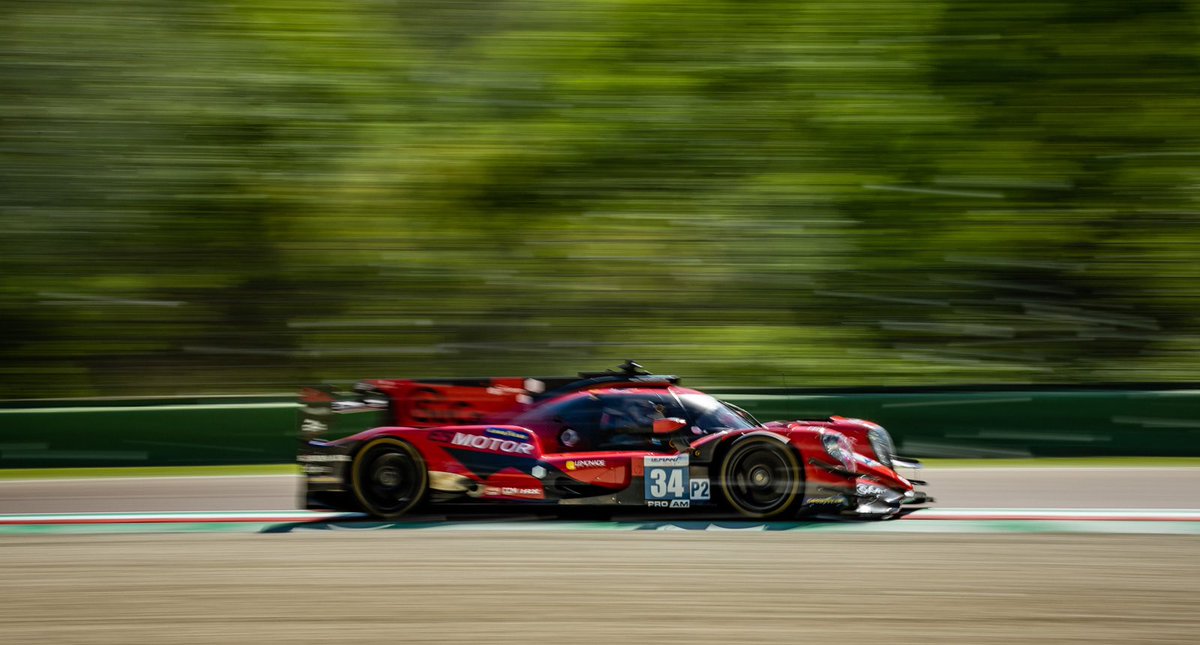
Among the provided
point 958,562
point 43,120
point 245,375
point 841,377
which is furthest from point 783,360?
point 43,120

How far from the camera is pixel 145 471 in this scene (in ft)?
39.7

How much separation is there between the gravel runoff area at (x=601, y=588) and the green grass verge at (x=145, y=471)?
12.2ft

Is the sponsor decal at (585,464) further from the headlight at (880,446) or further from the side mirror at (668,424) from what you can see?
the headlight at (880,446)

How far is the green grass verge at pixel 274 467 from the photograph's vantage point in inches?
462

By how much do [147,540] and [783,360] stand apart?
11.4 metres

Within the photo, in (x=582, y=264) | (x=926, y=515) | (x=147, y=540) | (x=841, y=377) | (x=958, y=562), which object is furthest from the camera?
(x=582, y=264)

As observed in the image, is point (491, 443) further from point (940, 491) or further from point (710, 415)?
point (940, 491)

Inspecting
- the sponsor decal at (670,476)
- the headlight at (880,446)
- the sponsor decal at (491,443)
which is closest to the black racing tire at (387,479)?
the sponsor decal at (491,443)

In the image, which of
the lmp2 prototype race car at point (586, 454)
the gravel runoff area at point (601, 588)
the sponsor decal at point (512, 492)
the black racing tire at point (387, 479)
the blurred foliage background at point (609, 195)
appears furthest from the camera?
the blurred foliage background at point (609, 195)

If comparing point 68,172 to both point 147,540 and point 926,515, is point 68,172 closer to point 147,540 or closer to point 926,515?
point 147,540

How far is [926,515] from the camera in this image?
8.81 m

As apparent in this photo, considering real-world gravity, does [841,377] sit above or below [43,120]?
below

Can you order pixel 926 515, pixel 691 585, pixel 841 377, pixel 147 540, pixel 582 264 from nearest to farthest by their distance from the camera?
pixel 691 585 < pixel 147 540 < pixel 926 515 < pixel 841 377 < pixel 582 264

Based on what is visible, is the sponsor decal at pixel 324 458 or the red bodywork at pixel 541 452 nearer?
the red bodywork at pixel 541 452
